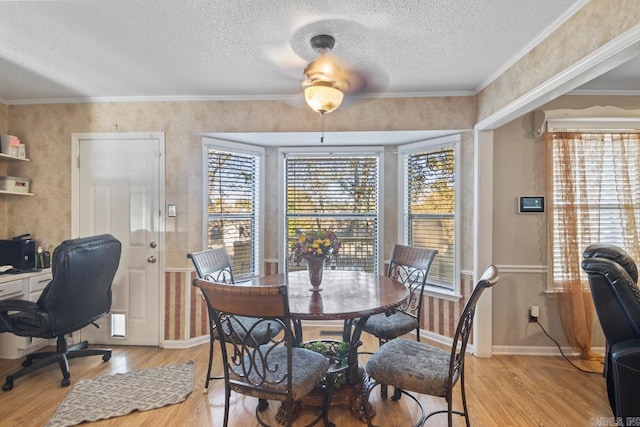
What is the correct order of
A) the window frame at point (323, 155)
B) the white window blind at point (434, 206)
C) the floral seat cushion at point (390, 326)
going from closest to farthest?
the floral seat cushion at point (390, 326)
the white window blind at point (434, 206)
the window frame at point (323, 155)

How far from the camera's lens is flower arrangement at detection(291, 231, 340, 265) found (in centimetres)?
215

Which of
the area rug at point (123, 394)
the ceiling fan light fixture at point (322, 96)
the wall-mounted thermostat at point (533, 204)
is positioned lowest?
the area rug at point (123, 394)

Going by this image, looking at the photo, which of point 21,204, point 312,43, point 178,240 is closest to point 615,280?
point 312,43

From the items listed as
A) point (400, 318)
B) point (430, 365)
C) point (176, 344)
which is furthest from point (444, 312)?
point (176, 344)

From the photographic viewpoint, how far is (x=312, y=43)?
2076 millimetres

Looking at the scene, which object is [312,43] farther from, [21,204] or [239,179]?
[21,204]

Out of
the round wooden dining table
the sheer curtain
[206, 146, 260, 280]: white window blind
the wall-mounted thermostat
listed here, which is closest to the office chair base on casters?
[206, 146, 260, 280]: white window blind

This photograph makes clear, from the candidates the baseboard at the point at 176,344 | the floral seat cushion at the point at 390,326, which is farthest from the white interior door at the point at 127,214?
the floral seat cushion at the point at 390,326

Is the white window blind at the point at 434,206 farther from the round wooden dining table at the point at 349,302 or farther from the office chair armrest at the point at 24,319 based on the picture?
the office chair armrest at the point at 24,319

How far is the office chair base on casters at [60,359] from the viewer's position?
2.44 m

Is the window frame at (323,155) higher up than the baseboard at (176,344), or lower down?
higher up

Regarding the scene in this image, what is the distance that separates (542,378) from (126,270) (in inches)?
Answer: 155

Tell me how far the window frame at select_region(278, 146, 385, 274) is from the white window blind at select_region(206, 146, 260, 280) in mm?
274

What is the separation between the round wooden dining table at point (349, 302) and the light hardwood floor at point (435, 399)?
175mm
